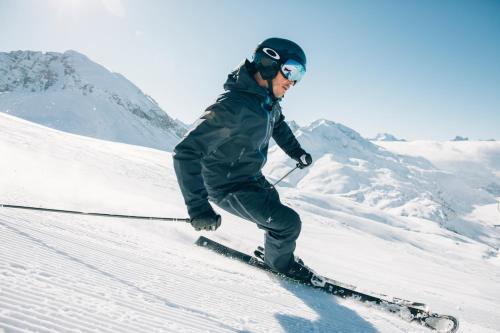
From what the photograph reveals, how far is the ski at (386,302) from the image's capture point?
10.7 feet

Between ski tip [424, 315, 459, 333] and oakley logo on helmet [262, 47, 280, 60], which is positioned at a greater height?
oakley logo on helmet [262, 47, 280, 60]

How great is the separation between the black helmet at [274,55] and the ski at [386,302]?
2.22 meters

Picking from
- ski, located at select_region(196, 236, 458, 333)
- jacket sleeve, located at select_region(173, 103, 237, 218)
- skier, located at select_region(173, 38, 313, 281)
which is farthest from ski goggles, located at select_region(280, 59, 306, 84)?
ski, located at select_region(196, 236, 458, 333)

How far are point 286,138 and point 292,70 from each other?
1.44 m

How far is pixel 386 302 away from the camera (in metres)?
3.71

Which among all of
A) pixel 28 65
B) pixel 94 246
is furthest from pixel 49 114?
pixel 94 246

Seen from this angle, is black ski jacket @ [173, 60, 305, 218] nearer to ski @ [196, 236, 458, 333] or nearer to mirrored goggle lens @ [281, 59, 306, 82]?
mirrored goggle lens @ [281, 59, 306, 82]

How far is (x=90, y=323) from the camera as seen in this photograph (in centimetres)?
189

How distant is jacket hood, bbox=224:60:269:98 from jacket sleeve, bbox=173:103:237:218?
366 millimetres

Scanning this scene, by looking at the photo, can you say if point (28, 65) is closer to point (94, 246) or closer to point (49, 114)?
point (49, 114)

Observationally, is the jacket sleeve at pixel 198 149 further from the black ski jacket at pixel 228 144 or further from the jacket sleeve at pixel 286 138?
the jacket sleeve at pixel 286 138

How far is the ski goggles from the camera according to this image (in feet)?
12.9

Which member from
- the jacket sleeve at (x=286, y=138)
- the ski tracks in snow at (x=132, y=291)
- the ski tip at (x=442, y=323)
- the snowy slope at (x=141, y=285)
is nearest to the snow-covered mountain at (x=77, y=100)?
the snowy slope at (x=141, y=285)

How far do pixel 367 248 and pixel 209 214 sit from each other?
29.7 feet
